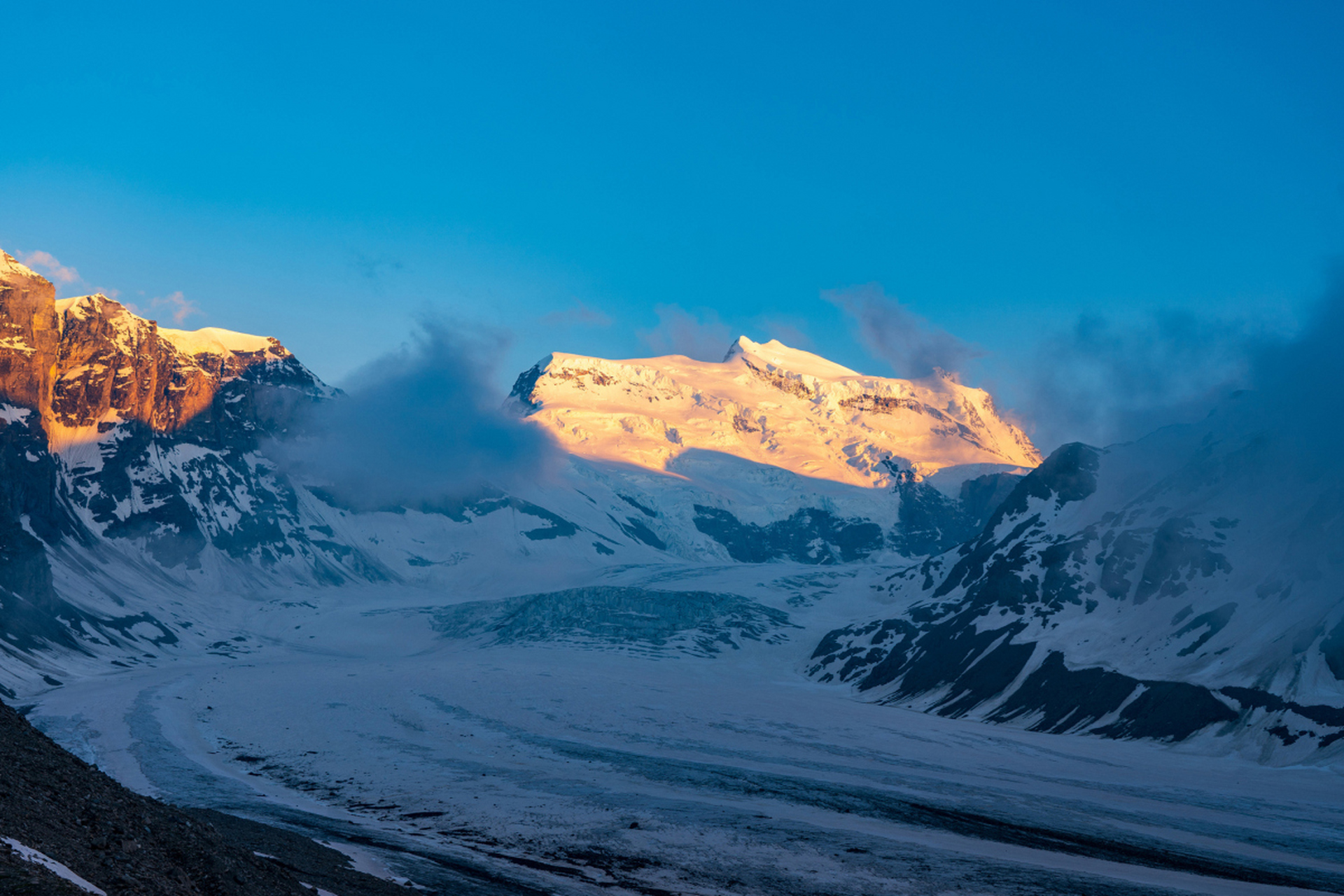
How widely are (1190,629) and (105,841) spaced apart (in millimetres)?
151548

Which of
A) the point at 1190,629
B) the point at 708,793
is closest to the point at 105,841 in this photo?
the point at 708,793

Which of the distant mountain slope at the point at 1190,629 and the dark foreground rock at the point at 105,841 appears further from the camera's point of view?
the distant mountain slope at the point at 1190,629

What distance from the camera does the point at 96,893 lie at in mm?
26797

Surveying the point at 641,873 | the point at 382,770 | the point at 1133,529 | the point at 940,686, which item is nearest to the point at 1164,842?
the point at 641,873

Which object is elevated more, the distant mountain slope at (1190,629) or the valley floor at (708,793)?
the distant mountain slope at (1190,629)

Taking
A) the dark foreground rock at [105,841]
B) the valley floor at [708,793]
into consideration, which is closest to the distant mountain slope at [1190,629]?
the valley floor at [708,793]

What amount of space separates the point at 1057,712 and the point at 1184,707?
20.9 meters

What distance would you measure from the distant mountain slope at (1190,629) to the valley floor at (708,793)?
9332 millimetres

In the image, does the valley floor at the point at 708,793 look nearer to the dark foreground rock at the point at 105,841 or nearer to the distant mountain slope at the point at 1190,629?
the distant mountain slope at the point at 1190,629

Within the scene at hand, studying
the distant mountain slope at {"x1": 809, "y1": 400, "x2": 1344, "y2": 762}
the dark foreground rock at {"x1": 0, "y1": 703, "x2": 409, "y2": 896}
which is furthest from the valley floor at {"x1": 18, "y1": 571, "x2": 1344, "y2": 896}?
the dark foreground rock at {"x1": 0, "y1": 703, "x2": 409, "y2": 896}

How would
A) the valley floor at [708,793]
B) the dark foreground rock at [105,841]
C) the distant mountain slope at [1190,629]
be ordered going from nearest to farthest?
the dark foreground rock at [105,841]
the valley floor at [708,793]
the distant mountain slope at [1190,629]

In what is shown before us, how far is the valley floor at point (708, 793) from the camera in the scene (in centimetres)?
5981

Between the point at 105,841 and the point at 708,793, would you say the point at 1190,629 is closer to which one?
the point at 708,793

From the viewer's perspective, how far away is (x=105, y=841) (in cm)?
3231
